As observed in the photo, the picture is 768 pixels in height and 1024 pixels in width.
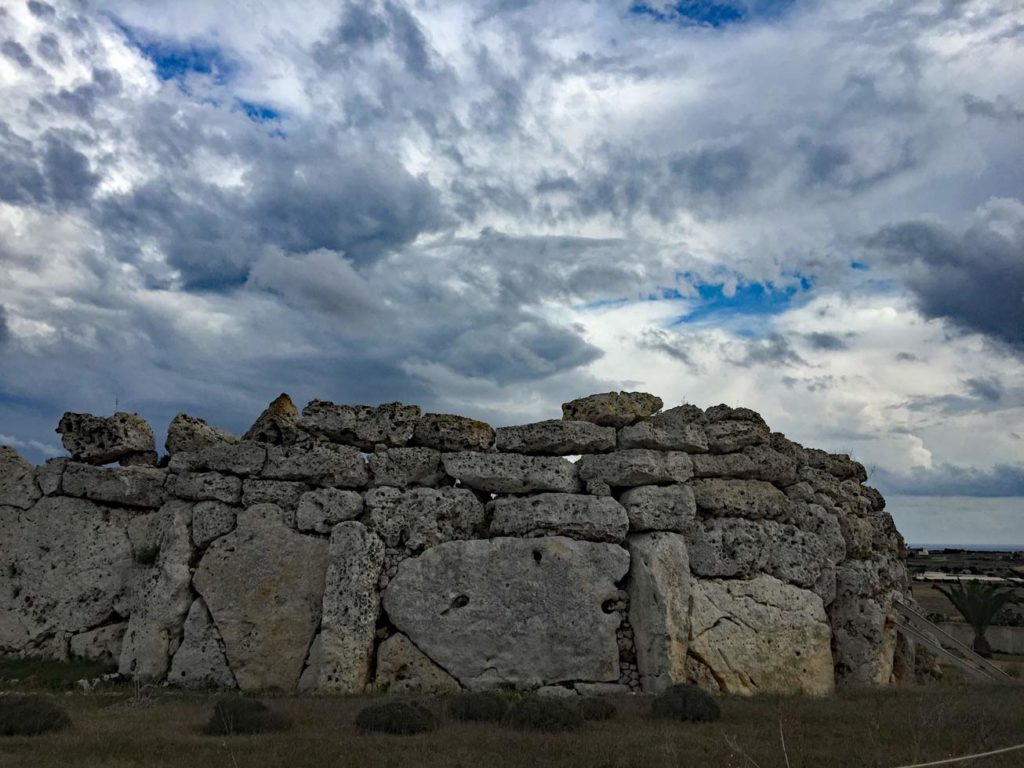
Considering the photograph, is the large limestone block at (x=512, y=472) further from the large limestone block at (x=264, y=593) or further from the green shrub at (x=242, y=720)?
the green shrub at (x=242, y=720)

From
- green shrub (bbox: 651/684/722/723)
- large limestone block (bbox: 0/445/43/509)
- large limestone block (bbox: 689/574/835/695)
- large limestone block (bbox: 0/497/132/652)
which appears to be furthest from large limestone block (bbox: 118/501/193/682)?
large limestone block (bbox: 689/574/835/695)

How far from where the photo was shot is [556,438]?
39.9 feet

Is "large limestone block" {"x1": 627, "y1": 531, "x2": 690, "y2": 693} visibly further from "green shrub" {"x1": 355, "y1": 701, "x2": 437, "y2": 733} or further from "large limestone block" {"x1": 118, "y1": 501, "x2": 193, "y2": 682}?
"large limestone block" {"x1": 118, "y1": 501, "x2": 193, "y2": 682}

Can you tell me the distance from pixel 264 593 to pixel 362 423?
2729mm

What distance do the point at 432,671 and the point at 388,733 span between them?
296 centimetres

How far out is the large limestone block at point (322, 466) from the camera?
12.1 m

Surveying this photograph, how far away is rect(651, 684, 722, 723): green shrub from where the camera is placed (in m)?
8.96

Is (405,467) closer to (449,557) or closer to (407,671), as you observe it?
(449,557)

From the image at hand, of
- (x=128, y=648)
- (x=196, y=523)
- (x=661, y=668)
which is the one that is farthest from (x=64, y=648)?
(x=661, y=668)

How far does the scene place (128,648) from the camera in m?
11.8

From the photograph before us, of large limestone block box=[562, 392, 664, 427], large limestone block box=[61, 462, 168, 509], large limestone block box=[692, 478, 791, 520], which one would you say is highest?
large limestone block box=[562, 392, 664, 427]

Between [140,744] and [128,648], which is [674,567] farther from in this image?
[128,648]

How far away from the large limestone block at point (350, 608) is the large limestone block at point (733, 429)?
17.0 ft

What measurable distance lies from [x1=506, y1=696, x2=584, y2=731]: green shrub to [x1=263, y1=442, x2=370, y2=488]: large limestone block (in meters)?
4.41
